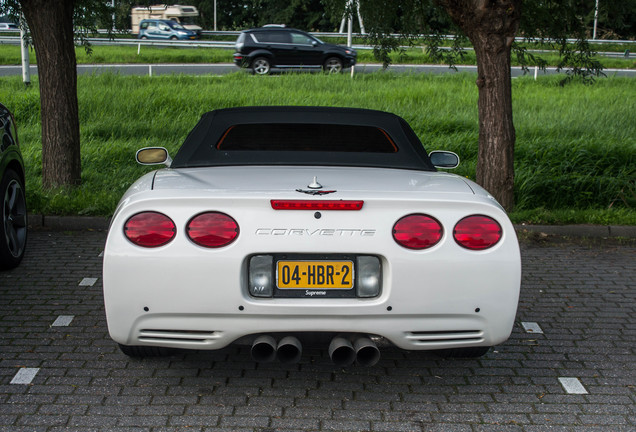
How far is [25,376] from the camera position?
4004mm

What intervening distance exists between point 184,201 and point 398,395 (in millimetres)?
1507

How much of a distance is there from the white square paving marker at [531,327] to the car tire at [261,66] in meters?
19.8

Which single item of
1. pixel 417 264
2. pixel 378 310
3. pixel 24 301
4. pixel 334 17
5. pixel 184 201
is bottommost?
pixel 24 301

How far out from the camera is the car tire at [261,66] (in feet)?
78.6

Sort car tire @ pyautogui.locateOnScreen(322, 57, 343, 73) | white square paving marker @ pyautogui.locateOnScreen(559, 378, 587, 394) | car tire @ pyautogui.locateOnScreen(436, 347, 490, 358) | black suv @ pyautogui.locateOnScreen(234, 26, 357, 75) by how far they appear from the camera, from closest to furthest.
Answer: white square paving marker @ pyautogui.locateOnScreen(559, 378, 587, 394) → car tire @ pyautogui.locateOnScreen(436, 347, 490, 358) → black suv @ pyautogui.locateOnScreen(234, 26, 357, 75) → car tire @ pyautogui.locateOnScreen(322, 57, 343, 73)

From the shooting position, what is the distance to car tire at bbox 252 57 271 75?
24.0 metres

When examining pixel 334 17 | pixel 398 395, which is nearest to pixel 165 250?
pixel 398 395

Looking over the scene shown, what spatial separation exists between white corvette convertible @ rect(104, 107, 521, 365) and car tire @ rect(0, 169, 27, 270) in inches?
111

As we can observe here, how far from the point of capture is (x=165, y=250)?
135 inches

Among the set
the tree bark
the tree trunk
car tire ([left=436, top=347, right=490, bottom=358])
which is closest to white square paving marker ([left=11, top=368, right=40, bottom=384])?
car tire ([left=436, top=347, right=490, bottom=358])

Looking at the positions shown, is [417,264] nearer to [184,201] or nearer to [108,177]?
[184,201]

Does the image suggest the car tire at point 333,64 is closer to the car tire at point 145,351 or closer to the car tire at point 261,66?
the car tire at point 261,66

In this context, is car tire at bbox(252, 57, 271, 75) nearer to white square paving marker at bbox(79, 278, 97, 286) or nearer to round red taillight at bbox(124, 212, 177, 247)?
white square paving marker at bbox(79, 278, 97, 286)

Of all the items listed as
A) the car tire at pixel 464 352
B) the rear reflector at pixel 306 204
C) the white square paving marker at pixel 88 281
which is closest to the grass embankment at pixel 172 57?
the white square paving marker at pixel 88 281
